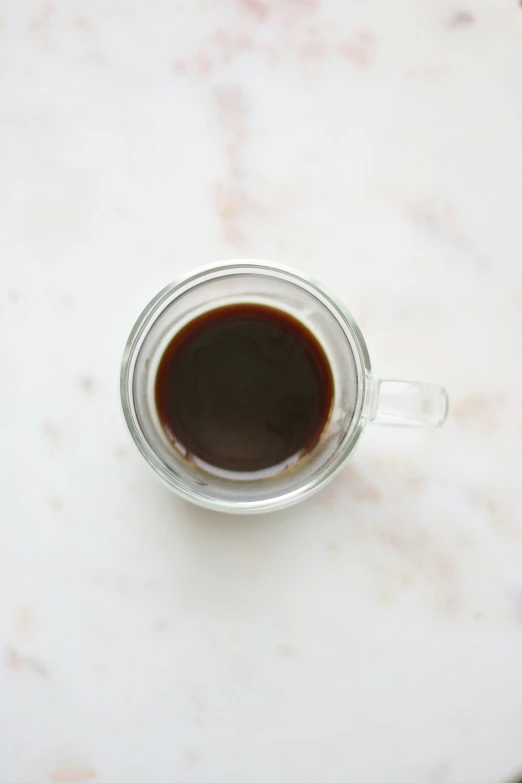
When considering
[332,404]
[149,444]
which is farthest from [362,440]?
[149,444]

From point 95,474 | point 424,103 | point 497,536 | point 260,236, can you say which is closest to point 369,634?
point 497,536

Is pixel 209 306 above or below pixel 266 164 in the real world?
below

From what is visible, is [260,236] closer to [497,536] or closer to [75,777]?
[497,536]

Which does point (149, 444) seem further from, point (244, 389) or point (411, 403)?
point (411, 403)
